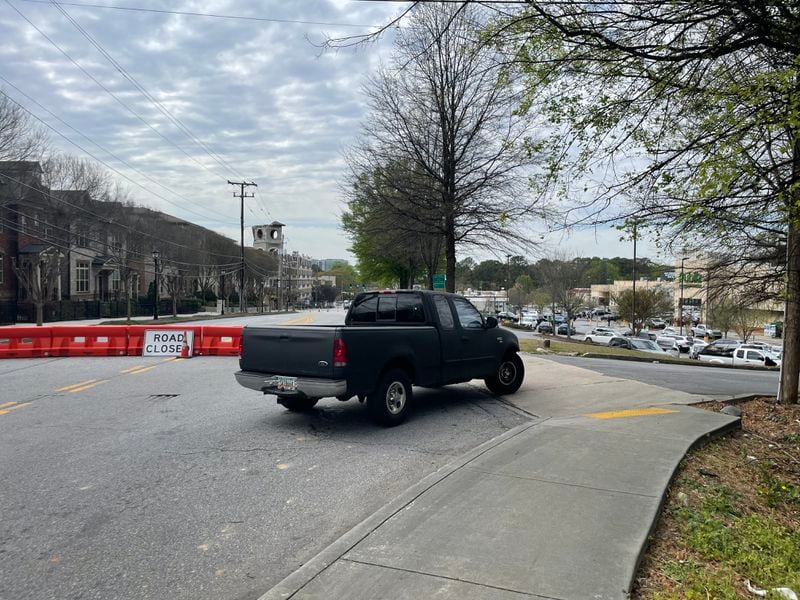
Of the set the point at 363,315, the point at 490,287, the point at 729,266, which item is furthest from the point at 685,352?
the point at 490,287

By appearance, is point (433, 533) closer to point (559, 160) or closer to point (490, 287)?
point (559, 160)

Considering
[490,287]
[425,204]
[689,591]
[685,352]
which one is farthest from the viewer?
[490,287]

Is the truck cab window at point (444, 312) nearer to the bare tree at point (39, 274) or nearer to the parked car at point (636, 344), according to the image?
the parked car at point (636, 344)

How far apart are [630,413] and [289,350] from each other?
5081mm

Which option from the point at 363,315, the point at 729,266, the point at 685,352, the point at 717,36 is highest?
the point at 717,36

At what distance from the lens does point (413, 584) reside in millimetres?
3506

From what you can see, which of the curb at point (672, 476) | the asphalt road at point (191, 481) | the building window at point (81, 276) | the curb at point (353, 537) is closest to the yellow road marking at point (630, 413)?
the curb at point (672, 476)

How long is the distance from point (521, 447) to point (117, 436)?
16.5 ft

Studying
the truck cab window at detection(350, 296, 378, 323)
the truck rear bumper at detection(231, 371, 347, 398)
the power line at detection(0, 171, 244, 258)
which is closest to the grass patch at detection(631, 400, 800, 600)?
the truck rear bumper at detection(231, 371, 347, 398)

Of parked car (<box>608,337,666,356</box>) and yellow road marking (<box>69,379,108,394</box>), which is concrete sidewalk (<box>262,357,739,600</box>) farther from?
parked car (<box>608,337,666,356</box>)

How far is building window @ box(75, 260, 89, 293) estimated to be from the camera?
191ft

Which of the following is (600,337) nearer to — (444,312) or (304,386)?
(444,312)

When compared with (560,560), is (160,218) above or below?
above

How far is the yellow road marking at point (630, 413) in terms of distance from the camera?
8617mm
